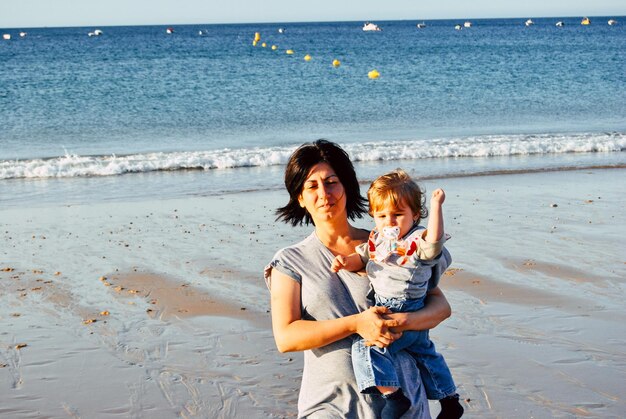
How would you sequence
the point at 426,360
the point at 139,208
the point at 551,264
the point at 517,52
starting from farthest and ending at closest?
the point at 517,52 < the point at 139,208 < the point at 551,264 < the point at 426,360

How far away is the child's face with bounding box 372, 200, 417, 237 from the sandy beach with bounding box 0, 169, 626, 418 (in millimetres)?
1941

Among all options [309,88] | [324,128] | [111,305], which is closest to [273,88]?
[309,88]

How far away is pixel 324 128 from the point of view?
23.2 meters

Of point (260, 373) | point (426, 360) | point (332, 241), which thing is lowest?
point (260, 373)

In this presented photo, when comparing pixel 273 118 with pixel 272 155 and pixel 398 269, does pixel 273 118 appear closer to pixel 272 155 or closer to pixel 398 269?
pixel 272 155

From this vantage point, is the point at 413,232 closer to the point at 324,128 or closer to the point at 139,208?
the point at 139,208

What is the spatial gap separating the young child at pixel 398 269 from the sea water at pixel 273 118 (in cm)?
474

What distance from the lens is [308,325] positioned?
3023mm

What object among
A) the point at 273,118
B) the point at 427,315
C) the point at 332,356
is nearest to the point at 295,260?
the point at 332,356

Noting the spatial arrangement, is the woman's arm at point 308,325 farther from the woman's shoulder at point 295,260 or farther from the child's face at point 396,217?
the child's face at point 396,217

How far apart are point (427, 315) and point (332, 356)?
37 cm

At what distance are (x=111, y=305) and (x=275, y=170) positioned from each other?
26.4 feet

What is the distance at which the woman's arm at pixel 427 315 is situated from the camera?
3062 mm

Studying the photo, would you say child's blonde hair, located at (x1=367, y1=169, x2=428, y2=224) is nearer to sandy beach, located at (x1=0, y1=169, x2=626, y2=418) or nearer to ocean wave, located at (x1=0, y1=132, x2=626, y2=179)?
sandy beach, located at (x1=0, y1=169, x2=626, y2=418)
